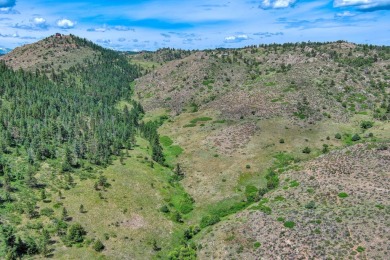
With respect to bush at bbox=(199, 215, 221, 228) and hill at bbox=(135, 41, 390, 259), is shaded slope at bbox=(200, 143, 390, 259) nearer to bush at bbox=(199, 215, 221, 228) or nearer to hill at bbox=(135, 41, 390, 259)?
hill at bbox=(135, 41, 390, 259)

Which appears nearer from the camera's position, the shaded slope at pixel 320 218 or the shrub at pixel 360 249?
the shrub at pixel 360 249

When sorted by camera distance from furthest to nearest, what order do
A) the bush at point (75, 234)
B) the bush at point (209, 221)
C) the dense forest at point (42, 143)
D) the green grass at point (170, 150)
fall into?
the green grass at point (170, 150) < the bush at point (209, 221) < the dense forest at point (42, 143) < the bush at point (75, 234)

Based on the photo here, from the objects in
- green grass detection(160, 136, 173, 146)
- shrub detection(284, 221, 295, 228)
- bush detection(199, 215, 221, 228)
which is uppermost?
green grass detection(160, 136, 173, 146)

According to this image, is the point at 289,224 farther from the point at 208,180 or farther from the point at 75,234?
the point at 75,234

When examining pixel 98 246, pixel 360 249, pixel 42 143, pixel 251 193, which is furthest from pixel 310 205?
pixel 42 143

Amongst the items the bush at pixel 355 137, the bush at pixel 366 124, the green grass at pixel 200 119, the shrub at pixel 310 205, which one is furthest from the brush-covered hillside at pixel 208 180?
the bush at pixel 355 137

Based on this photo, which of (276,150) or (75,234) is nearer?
(75,234)

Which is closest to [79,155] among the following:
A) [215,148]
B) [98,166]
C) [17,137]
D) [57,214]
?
[98,166]

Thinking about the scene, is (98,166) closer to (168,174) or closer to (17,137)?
(168,174)

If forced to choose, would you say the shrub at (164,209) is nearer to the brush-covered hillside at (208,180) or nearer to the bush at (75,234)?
the brush-covered hillside at (208,180)

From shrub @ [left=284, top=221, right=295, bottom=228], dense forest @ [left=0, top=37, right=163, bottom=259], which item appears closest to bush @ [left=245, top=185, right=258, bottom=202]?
shrub @ [left=284, top=221, right=295, bottom=228]
